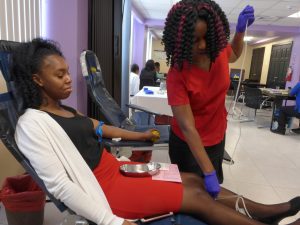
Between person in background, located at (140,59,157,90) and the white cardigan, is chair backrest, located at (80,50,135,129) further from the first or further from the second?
person in background, located at (140,59,157,90)

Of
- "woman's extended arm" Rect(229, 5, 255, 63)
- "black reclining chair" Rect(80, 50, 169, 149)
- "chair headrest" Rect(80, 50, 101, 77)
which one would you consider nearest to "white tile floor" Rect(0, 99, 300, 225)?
"black reclining chair" Rect(80, 50, 169, 149)

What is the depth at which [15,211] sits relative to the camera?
1398 mm

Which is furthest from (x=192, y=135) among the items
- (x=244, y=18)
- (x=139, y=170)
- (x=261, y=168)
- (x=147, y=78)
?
(x=147, y=78)

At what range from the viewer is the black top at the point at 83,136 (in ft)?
3.45

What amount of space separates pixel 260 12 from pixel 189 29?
514 centimetres

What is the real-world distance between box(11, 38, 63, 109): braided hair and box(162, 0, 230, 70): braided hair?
0.50m

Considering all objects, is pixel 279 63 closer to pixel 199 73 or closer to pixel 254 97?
pixel 254 97

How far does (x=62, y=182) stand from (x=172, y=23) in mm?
753

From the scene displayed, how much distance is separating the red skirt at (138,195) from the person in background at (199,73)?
0.59 ft

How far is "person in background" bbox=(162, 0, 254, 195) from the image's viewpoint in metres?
1.04

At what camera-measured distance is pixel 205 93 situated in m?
1.16

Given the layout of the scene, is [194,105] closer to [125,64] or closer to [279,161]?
[279,161]

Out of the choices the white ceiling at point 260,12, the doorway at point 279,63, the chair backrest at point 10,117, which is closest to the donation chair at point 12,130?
the chair backrest at point 10,117

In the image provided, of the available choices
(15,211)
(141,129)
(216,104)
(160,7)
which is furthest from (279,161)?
(160,7)
